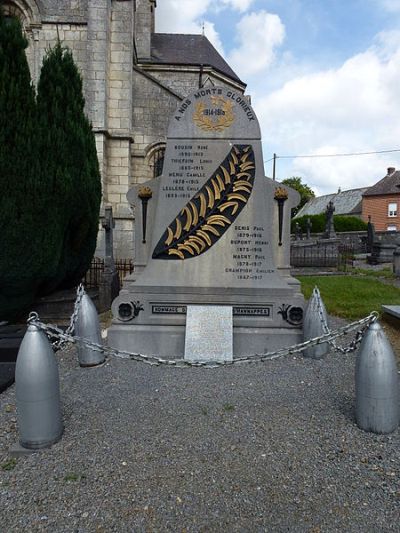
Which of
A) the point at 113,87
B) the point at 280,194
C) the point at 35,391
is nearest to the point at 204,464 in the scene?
the point at 35,391

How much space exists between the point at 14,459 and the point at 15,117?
17.7 ft

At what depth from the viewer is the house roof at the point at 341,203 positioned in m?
52.4

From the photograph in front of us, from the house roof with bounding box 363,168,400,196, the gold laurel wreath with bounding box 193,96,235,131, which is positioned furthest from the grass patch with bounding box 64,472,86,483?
the house roof with bounding box 363,168,400,196

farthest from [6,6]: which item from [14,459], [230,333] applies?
[14,459]

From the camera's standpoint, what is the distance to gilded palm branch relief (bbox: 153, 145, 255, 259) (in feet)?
16.2

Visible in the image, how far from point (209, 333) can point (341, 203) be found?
184ft

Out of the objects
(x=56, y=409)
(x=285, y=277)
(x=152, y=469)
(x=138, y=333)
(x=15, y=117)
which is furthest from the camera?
(x=15, y=117)

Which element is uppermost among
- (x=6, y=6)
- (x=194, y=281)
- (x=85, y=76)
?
(x=6, y=6)

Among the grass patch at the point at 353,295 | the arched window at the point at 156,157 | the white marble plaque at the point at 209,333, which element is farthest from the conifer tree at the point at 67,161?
the arched window at the point at 156,157

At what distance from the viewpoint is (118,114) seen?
14.4 meters

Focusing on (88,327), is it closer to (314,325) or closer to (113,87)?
(314,325)

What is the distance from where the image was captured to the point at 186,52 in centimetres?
2128

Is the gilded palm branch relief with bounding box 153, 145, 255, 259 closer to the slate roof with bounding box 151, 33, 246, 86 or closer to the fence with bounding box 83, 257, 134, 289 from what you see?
the fence with bounding box 83, 257, 134, 289

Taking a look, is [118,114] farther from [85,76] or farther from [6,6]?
[6,6]
